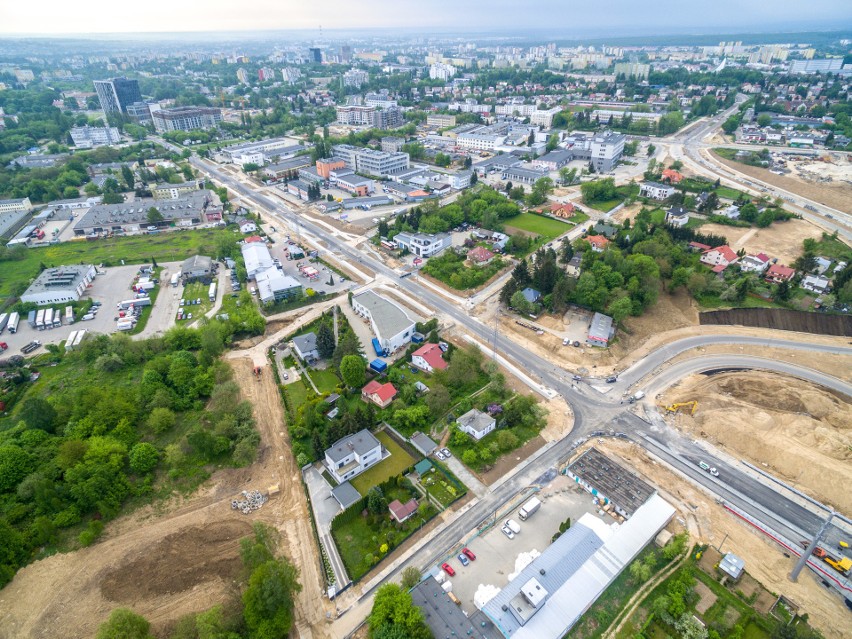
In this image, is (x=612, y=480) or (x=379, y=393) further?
(x=379, y=393)

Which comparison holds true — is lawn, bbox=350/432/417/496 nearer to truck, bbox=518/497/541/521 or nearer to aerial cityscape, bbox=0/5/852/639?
aerial cityscape, bbox=0/5/852/639

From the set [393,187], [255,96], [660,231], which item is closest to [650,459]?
[660,231]

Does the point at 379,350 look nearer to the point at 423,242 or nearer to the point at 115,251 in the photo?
the point at 423,242

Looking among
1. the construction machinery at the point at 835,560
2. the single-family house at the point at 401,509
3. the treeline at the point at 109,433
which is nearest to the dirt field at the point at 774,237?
the construction machinery at the point at 835,560

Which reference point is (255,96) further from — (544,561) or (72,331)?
(544,561)

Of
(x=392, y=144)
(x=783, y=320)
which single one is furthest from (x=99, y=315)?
(x=783, y=320)

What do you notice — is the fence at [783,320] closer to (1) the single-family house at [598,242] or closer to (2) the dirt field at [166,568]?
(1) the single-family house at [598,242]
